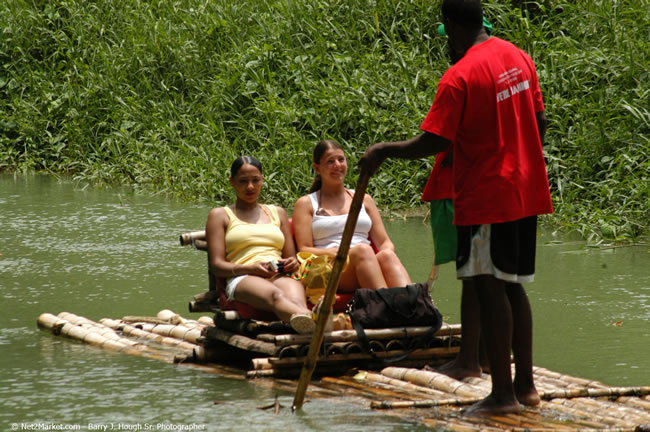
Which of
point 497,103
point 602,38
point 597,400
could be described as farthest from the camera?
point 602,38

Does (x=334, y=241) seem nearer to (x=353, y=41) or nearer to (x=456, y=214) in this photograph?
(x=456, y=214)

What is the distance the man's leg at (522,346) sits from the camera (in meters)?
4.52

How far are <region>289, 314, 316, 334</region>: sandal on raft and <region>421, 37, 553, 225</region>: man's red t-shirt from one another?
110 centimetres

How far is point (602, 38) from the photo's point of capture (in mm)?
11617

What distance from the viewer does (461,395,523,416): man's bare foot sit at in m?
4.32

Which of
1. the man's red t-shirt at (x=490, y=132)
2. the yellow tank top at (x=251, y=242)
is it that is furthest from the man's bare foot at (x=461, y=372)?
the yellow tank top at (x=251, y=242)

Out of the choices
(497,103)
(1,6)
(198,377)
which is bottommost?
(198,377)

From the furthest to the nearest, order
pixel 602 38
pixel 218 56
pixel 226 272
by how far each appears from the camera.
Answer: pixel 218 56
pixel 602 38
pixel 226 272

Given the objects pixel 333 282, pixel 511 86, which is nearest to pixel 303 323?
pixel 333 282

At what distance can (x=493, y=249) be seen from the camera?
172 inches

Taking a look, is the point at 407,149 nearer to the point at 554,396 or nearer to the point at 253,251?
the point at 554,396

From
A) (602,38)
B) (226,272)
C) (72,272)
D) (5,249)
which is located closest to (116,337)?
(226,272)

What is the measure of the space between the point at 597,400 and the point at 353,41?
372 inches

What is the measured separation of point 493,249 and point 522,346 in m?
0.47
